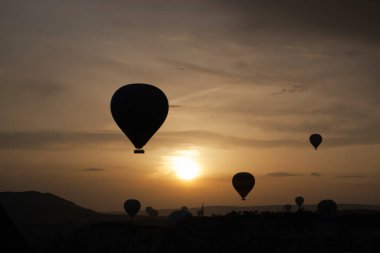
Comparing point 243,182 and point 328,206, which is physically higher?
point 243,182

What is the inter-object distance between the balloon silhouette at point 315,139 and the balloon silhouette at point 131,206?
144ft

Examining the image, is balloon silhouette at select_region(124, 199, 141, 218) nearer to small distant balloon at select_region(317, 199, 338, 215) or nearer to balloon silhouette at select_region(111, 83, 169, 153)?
small distant balloon at select_region(317, 199, 338, 215)

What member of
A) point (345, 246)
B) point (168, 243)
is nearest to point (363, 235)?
point (345, 246)

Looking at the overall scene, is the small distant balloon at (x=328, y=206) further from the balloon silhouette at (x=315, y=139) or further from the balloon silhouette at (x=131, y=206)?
the balloon silhouette at (x=131, y=206)

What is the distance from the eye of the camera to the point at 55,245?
224 feet

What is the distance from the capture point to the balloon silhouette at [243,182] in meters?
87.4

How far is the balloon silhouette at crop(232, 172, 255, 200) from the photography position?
87.4m

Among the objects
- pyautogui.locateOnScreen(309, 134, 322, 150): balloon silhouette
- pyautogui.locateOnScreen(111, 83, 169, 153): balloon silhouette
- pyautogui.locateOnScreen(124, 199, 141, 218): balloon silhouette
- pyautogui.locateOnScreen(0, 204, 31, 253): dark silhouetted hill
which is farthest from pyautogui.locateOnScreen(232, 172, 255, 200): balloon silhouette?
pyautogui.locateOnScreen(0, 204, 31, 253): dark silhouetted hill

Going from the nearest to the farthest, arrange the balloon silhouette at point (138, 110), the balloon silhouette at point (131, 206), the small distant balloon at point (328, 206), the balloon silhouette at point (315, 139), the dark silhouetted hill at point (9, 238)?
the dark silhouetted hill at point (9, 238) → the balloon silhouette at point (138, 110) → the small distant balloon at point (328, 206) → the balloon silhouette at point (315, 139) → the balloon silhouette at point (131, 206)

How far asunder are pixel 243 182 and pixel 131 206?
151ft

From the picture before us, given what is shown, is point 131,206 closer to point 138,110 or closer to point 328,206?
point 328,206

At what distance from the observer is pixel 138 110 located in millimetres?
58938

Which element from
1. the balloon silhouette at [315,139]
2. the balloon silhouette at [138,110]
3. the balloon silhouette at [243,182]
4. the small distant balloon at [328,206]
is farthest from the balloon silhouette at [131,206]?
the balloon silhouette at [138,110]

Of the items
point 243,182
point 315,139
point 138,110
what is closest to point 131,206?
point 243,182
